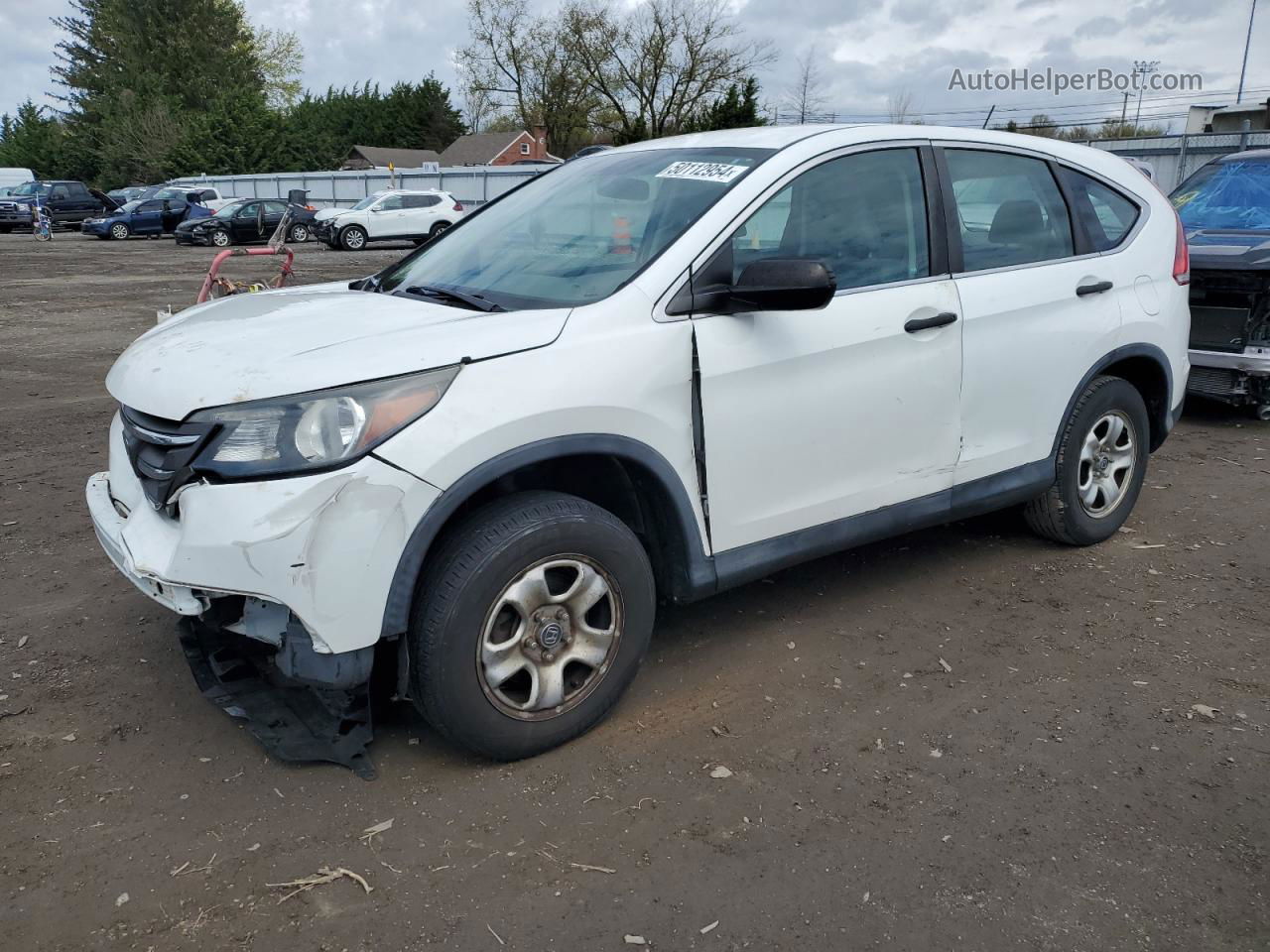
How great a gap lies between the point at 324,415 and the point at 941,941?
6.45ft

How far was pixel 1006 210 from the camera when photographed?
421 cm

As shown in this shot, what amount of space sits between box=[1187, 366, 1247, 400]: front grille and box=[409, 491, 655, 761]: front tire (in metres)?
5.43

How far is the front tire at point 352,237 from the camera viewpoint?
28.1 metres

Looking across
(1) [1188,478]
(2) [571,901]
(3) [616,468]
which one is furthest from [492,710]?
(1) [1188,478]

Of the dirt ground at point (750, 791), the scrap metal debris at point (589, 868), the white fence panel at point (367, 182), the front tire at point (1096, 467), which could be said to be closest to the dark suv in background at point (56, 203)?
the white fence panel at point (367, 182)

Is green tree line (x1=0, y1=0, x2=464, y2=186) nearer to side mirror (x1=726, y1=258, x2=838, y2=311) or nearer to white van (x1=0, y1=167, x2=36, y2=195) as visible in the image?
white van (x1=0, y1=167, x2=36, y2=195)

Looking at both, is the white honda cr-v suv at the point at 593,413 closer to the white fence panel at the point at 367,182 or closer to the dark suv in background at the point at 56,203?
the white fence panel at the point at 367,182

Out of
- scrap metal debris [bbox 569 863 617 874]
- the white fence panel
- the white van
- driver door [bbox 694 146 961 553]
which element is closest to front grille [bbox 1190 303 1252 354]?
driver door [bbox 694 146 961 553]

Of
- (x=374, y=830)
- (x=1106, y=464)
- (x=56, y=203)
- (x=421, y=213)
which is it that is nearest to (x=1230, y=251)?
(x=1106, y=464)

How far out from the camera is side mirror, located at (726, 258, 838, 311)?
3111 mm

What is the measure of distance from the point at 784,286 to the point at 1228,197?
6664 mm

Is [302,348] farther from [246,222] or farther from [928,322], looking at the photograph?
[246,222]

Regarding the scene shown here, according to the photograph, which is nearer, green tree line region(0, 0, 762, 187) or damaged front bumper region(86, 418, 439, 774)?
damaged front bumper region(86, 418, 439, 774)

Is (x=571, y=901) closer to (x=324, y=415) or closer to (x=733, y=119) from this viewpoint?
(x=324, y=415)
